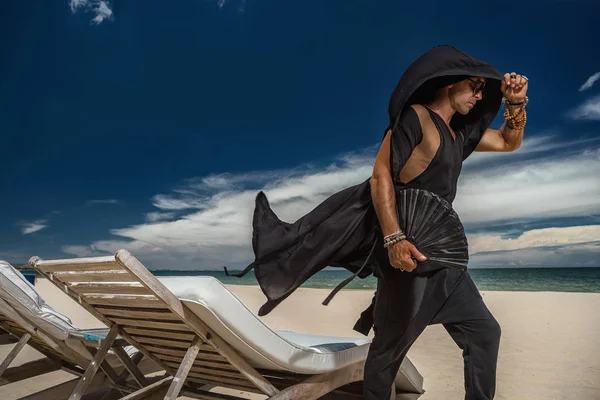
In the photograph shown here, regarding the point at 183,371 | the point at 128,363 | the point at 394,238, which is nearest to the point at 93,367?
the point at 128,363

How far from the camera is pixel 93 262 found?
2.00m

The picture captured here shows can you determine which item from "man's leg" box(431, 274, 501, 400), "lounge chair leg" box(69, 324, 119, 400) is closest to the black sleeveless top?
"man's leg" box(431, 274, 501, 400)

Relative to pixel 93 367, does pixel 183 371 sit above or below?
above

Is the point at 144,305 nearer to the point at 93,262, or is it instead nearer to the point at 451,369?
the point at 93,262

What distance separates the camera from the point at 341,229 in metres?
2.23

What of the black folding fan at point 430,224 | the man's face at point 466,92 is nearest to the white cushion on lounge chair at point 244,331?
the black folding fan at point 430,224

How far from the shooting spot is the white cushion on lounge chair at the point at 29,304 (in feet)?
9.95

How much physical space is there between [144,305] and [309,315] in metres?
10.6

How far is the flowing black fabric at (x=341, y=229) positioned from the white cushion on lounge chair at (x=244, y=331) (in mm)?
149

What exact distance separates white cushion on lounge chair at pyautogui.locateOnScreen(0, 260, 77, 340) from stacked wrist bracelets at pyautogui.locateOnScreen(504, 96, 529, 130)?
10.2ft

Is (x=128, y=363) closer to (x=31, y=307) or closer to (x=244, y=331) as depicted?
(x=31, y=307)

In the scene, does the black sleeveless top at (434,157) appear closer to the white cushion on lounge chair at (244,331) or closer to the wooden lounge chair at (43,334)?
the white cushion on lounge chair at (244,331)

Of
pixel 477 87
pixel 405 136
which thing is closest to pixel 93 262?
pixel 405 136

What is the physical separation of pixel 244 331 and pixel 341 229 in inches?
25.6
